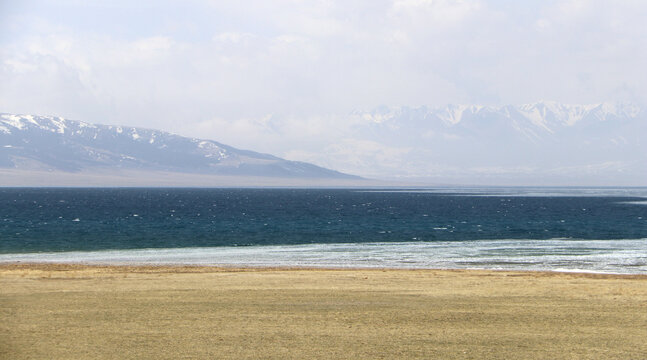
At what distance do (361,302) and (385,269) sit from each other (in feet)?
39.3

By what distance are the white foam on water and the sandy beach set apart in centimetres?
685

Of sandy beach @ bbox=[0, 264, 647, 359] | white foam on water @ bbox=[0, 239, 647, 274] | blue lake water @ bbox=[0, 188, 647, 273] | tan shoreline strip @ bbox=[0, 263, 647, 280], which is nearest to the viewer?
sandy beach @ bbox=[0, 264, 647, 359]

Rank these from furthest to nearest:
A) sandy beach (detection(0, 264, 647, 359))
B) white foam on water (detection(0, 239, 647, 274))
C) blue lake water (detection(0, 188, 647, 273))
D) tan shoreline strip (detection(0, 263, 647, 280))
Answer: blue lake water (detection(0, 188, 647, 273)) < white foam on water (detection(0, 239, 647, 274)) < tan shoreline strip (detection(0, 263, 647, 280)) < sandy beach (detection(0, 264, 647, 359))

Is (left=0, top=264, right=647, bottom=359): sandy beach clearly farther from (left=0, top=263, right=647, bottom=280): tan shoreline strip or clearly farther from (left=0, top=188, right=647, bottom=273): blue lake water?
(left=0, top=188, right=647, bottom=273): blue lake water

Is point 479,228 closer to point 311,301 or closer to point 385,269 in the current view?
point 385,269

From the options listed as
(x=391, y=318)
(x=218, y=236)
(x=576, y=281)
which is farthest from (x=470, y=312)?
(x=218, y=236)

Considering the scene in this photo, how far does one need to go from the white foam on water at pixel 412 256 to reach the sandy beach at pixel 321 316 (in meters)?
6.85

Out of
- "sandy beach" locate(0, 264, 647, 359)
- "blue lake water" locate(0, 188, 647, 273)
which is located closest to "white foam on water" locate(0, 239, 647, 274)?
"blue lake water" locate(0, 188, 647, 273)

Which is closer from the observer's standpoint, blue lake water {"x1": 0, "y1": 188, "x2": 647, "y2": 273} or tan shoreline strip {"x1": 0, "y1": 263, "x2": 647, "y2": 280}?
tan shoreline strip {"x1": 0, "y1": 263, "x2": 647, "y2": 280}

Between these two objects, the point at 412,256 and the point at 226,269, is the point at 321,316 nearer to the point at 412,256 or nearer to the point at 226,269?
the point at 226,269

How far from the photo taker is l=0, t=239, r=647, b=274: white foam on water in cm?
3972

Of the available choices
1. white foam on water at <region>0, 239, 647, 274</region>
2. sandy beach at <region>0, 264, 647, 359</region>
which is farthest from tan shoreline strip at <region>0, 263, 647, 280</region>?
white foam on water at <region>0, 239, 647, 274</region>

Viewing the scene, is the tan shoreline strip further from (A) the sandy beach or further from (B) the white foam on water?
(B) the white foam on water

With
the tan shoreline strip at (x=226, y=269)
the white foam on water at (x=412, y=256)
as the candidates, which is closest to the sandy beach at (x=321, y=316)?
the tan shoreline strip at (x=226, y=269)
